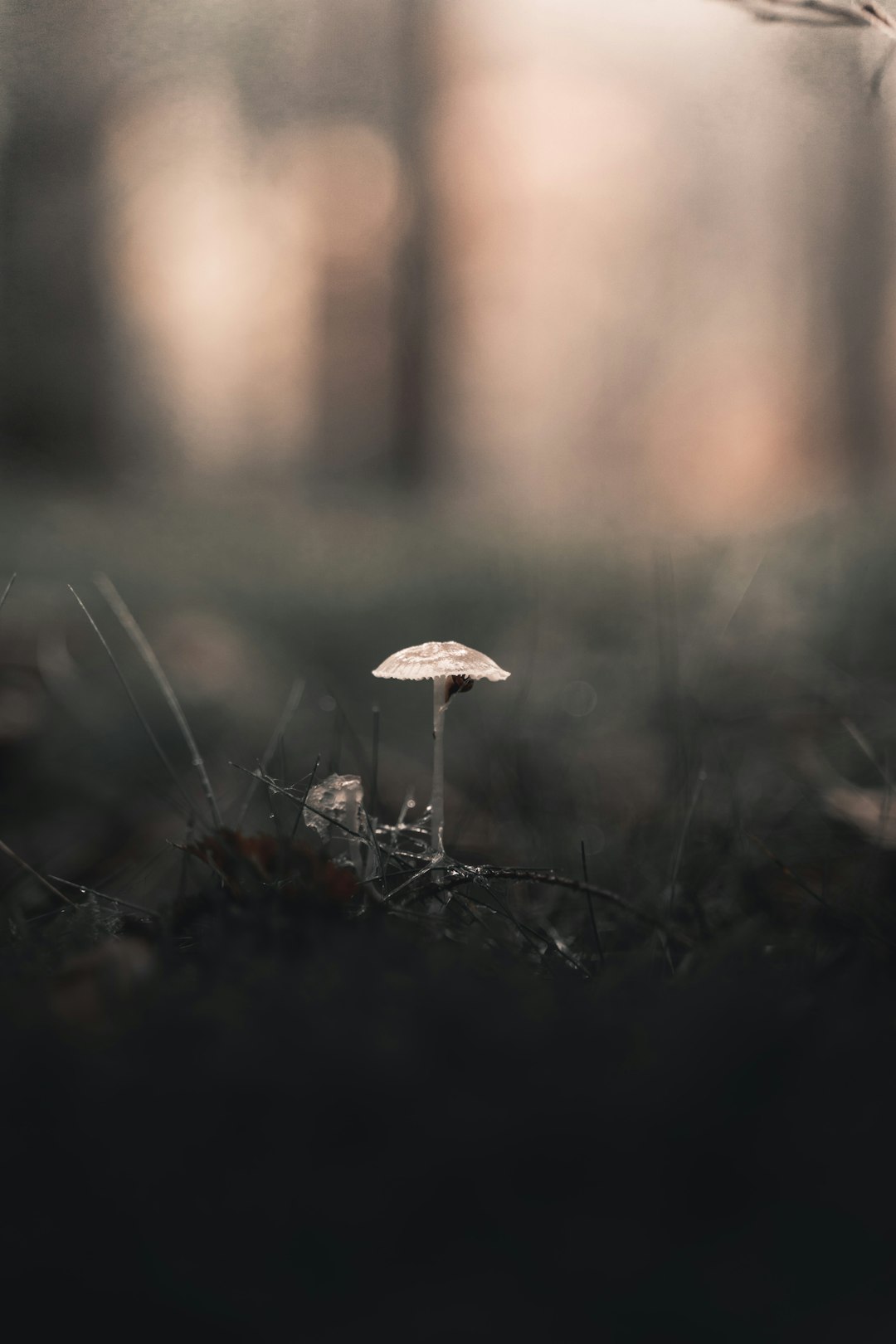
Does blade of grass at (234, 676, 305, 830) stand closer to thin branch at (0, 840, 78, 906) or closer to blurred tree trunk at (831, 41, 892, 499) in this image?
thin branch at (0, 840, 78, 906)

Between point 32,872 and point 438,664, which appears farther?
point 438,664

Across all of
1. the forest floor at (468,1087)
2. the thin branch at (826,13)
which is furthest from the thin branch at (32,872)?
the thin branch at (826,13)

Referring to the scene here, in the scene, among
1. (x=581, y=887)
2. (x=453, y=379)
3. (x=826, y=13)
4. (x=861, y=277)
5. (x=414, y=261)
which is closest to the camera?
(x=581, y=887)

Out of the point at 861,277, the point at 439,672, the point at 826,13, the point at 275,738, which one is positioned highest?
the point at 826,13

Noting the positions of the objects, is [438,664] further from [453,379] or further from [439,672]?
[453,379]

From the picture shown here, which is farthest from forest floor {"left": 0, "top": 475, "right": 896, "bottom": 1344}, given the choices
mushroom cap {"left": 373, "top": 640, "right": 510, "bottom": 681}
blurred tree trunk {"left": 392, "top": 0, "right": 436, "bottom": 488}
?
blurred tree trunk {"left": 392, "top": 0, "right": 436, "bottom": 488}

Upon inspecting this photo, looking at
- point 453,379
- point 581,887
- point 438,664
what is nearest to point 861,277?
point 438,664
